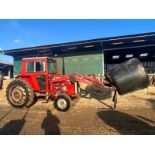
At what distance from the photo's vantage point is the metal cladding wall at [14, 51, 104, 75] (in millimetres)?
19625

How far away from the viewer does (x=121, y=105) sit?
1016cm

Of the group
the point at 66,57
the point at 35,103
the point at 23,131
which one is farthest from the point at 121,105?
the point at 66,57

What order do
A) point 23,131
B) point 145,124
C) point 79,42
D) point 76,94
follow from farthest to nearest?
A: point 79,42, point 76,94, point 145,124, point 23,131

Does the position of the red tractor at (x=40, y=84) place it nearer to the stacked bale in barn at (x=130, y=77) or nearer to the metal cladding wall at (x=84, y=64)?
the stacked bale in barn at (x=130, y=77)

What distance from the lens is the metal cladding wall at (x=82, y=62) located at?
64.4ft

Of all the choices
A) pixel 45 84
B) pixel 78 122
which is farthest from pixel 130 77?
pixel 45 84

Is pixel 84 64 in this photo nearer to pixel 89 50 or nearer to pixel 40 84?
pixel 89 50

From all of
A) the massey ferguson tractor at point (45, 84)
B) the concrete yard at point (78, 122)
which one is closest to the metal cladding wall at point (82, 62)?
the massey ferguson tractor at point (45, 84)

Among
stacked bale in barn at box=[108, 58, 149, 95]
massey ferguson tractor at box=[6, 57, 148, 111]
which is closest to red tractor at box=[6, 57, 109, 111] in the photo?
massey ferguson tractor at box=[6, 57, 148, 111]

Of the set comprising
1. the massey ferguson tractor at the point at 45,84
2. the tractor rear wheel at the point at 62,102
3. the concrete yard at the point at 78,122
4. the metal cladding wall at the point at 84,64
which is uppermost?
the metal cladding wall at the point at 84,64

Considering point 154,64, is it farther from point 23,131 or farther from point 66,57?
point 23,131

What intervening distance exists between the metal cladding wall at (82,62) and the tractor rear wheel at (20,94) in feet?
35.2

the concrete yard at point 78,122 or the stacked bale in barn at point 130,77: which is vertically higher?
the stacked bale in barn at point 130,77

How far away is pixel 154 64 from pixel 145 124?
24.5 meters
